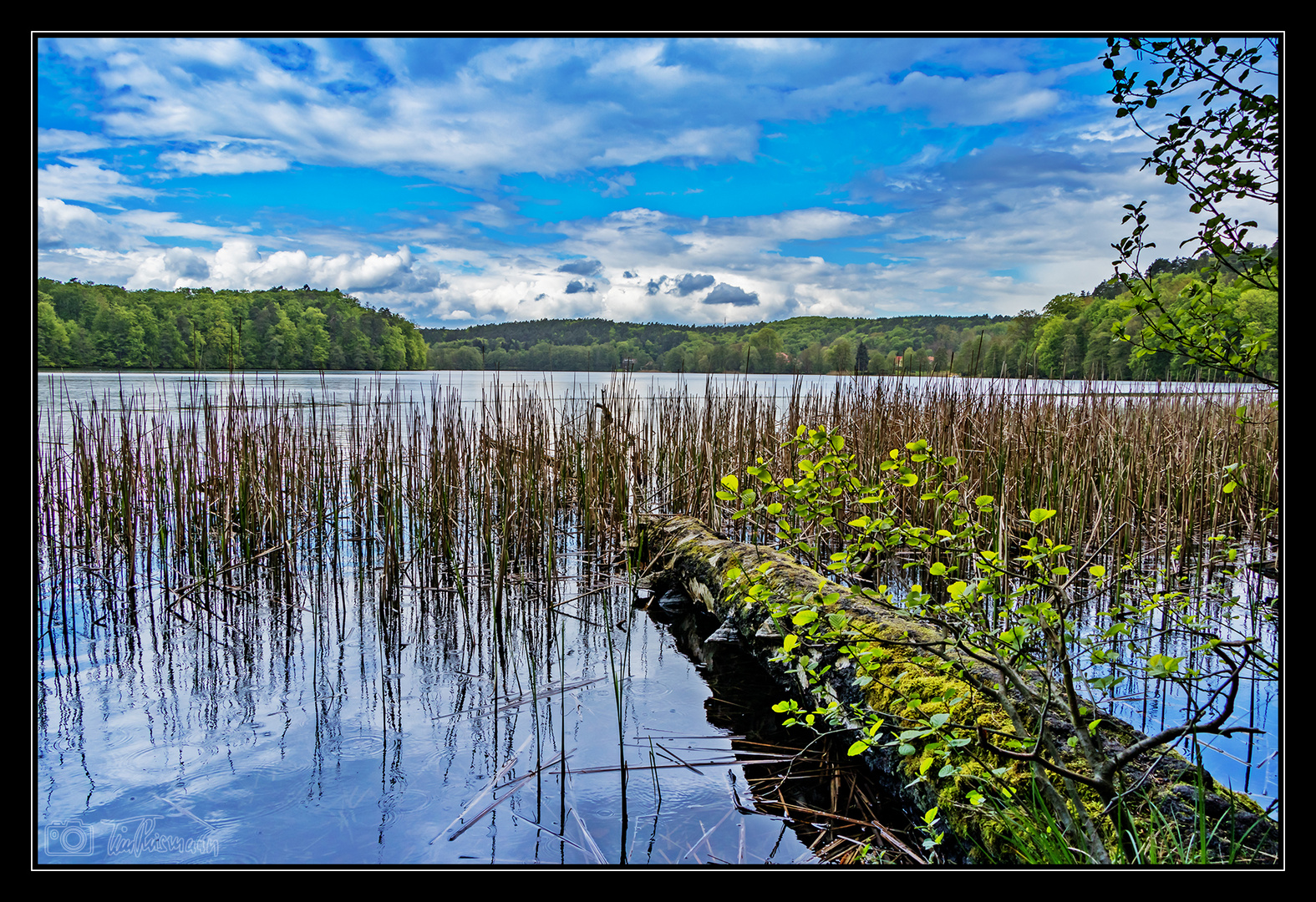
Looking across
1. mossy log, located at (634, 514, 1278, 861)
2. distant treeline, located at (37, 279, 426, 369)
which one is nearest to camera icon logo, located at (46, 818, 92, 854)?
distant treeline, located at (37, 279, 426, 369)

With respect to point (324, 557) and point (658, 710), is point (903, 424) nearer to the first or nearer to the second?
point (658, 710)

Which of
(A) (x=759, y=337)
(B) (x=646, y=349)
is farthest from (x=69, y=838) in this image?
(B) (x=646, y=349)

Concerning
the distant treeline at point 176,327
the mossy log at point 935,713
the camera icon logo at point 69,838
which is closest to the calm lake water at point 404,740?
the camera icon logo at point 69,838

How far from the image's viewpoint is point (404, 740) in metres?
2.24

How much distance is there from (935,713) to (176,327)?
8.83 m

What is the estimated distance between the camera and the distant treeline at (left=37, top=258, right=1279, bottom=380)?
3.77 m

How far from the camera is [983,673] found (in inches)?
69.2

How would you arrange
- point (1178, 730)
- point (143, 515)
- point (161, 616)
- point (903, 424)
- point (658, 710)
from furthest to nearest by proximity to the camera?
point (903, 424)
point (143, 515)
point (161, 616)
point (658, 710)
point (1178, 730)

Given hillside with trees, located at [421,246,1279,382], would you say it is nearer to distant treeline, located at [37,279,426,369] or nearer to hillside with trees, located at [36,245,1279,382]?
hillside with trees, located at [36,245,1279,382]

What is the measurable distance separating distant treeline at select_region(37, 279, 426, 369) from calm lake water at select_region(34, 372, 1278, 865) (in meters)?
1.38

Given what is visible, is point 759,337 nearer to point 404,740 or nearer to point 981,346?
point 981,346

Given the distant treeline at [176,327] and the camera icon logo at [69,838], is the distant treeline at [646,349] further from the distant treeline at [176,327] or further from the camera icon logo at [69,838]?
the camera icon logo at [69,838]
